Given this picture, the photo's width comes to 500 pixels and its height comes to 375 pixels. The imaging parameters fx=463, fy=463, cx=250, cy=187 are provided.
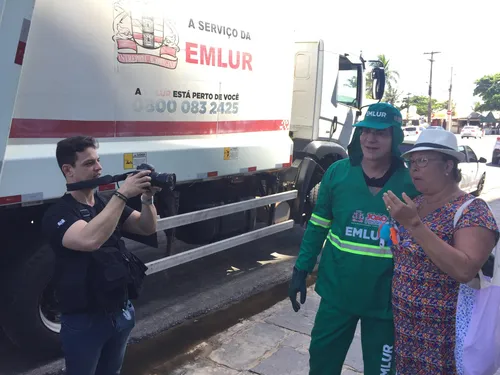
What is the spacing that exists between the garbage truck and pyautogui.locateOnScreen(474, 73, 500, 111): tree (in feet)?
262

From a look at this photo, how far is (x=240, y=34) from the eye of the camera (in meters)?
4.67

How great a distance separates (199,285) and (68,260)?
122 inches

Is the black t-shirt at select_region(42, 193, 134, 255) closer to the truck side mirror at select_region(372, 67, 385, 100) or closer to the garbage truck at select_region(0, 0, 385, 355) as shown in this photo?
the garbage truck at select_region(0, 0, 385, 355)

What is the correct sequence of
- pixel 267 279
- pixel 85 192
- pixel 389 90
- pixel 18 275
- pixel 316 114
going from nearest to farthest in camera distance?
1. pixel 85 192
2. pixel 18 275
3. pixel 267 279
4. pixel 316 114
5. pixel 389 90

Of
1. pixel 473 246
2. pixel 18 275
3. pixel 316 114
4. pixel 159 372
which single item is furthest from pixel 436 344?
pixel 316 114

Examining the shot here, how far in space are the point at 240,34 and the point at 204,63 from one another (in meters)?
0.66

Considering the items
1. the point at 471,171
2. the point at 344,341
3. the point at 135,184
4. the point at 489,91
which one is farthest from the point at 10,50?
the point at 489,91

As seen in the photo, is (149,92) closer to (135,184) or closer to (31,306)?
(31,306)

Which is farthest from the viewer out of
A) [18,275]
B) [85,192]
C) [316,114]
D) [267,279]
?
[316,114]

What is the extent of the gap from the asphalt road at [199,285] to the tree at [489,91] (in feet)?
264

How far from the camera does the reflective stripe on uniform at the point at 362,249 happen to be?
7.36 ft

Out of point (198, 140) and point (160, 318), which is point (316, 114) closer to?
point (198, 140)

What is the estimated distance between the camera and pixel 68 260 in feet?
6.48

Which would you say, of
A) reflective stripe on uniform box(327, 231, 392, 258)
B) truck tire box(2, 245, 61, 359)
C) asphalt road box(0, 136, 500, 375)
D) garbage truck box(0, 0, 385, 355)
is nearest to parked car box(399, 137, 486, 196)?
garbage truck box(0, 0, 385, 355)
